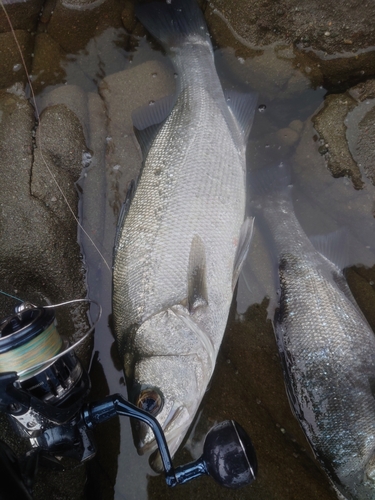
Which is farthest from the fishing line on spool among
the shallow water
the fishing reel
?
the shallow water

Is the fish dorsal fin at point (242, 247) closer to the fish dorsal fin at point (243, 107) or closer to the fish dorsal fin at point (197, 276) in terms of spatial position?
the fish dorsal fin at point (197, 276)

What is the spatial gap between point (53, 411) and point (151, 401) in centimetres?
55

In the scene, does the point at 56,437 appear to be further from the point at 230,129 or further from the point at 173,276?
the point at 230,129

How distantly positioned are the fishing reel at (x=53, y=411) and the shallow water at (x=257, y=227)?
0.84 meters

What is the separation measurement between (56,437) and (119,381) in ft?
2.92

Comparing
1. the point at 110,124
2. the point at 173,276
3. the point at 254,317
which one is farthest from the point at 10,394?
the point at 110,124

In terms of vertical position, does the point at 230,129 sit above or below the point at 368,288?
above

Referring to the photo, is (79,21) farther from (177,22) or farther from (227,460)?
(227,460)

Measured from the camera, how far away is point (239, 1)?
10.7 feet

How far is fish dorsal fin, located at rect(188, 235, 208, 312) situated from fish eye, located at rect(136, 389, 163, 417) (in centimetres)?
57

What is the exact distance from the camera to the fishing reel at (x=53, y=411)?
→ 5.65ft

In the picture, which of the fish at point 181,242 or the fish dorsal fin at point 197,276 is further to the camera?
the fish dorsal fin at point 197,276

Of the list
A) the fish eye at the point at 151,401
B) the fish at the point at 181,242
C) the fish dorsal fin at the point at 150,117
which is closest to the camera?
the fish eye at the point at 151,401

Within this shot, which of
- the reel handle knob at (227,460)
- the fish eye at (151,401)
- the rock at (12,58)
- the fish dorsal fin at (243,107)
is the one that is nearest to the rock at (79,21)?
the rock at (12,58)
